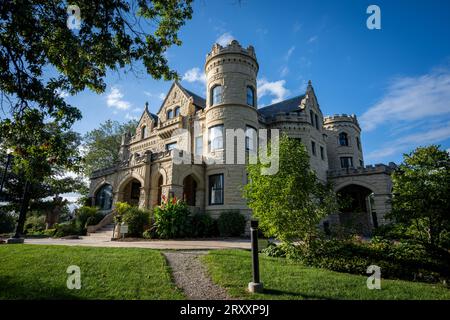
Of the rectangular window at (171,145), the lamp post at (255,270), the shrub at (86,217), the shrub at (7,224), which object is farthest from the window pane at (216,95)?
the shrub at (7,224)

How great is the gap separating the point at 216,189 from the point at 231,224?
11.7 ft

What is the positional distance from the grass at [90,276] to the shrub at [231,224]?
355 inches

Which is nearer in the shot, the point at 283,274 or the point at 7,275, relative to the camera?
the point at 7,275

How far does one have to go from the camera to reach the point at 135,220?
51.7ft

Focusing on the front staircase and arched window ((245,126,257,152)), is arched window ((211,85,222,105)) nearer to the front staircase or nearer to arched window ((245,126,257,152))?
arched window ((245,126,257,152))

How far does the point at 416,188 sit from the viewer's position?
30.0 feet

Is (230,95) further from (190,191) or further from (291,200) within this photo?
(291,200)

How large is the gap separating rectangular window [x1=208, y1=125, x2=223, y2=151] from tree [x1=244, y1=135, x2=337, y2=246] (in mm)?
10807

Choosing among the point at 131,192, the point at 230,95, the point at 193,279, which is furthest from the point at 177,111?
the point at 193,279

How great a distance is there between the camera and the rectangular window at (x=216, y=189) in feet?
62.8
